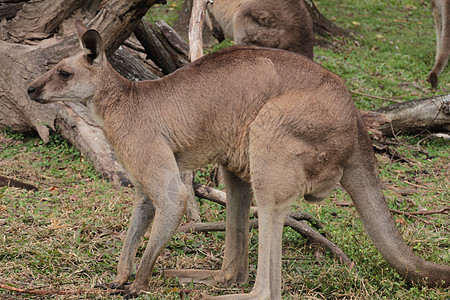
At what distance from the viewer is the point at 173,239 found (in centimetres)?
439

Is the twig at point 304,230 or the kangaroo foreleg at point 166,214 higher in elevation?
the kangaroo foreleg at point 166,214

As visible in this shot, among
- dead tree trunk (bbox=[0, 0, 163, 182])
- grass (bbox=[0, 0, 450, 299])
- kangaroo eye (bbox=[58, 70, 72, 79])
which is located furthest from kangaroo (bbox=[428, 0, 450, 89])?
kangaroo eye (bbox=[58, 70, 72, 79])

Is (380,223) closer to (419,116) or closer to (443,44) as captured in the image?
(419,116)

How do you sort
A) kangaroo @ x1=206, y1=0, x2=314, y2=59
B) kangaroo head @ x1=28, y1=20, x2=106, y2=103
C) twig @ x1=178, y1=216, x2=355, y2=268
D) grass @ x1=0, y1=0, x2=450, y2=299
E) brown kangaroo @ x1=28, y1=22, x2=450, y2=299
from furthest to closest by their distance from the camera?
kangaroo @ x1=206, y1=0, x2=314, y2=59, twig @ x1=178, y1=216, x2=355, y2=268, grass @ x1=0, y1=0, x2=450, y2=299, kangaroo head @ x1=28, y1=20, x2=106, y2=103, brown kangaroo @ x1=28, y1=22, x2=450, y2=299

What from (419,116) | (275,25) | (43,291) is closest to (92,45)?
(43,291)

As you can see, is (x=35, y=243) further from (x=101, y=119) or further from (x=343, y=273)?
(x=343, y=273)

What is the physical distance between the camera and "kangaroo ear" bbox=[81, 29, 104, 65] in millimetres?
3324

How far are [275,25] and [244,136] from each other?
3743mm

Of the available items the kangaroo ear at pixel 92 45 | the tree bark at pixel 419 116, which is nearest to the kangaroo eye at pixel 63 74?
the kangaroo ear at pixel 92 45

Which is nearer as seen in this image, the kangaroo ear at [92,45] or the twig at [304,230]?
the kangaroo ear at [92,45]

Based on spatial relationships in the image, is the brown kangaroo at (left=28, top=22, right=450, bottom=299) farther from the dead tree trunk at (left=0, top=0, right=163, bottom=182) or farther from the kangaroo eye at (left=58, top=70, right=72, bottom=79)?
the dead tree trunk at (left=0, top=0, right=163, bottom=182)

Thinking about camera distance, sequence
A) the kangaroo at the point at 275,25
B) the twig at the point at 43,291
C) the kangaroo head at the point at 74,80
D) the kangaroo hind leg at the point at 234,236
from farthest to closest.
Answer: the kangaroo at the point at 275,25 → the kangaroo hind leg at the point at 234,236 → the kangaroo head at the point at 74,80 → the twig at the point at 43,291

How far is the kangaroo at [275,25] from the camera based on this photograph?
6.70 meters

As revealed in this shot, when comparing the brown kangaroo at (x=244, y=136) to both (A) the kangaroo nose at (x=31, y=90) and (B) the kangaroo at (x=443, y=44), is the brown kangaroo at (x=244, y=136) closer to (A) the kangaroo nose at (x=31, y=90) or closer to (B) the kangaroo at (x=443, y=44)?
(A) the kangaroo nose at (x=31, y=90)
